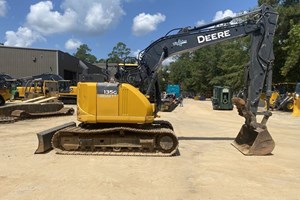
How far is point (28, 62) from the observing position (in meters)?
54.1

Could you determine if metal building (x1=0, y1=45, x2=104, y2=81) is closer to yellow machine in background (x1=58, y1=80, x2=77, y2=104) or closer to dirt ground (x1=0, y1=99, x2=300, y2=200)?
yellow machine in background (x1=58, y1=80, x2=77, y2=104)

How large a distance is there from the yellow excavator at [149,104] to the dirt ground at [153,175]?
0.54 meters

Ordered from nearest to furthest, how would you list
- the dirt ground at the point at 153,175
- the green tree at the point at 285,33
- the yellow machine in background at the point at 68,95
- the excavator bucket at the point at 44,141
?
the dirt ground at the point at 153,175 → the excavator bucket at the point at 44,141 → the green tree at the point at 285,33 → the yellow machine in background at the point at 68,95

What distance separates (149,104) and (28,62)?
4603 centimetres

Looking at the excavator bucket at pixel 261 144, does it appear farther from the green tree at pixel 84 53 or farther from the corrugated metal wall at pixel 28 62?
the green tree at pixel 84 53

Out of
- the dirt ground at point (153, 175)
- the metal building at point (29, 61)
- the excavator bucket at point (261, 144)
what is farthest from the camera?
the metal building at point (29, 61)

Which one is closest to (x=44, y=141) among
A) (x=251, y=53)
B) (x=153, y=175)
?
(x=153, y=175)

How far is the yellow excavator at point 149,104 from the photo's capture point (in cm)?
1091

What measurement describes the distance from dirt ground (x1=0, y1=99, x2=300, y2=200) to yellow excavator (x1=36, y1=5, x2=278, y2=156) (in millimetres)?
536

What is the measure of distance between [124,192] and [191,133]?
9372 mm

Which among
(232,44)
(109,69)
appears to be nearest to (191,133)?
(109,69)

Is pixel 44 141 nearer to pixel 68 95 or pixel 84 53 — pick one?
pixel 68 95

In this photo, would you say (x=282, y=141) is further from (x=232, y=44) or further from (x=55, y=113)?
(x=232, y=44)

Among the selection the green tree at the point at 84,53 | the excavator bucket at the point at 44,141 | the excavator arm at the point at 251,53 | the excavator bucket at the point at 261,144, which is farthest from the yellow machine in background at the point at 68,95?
the green tree at the point at 84,53
